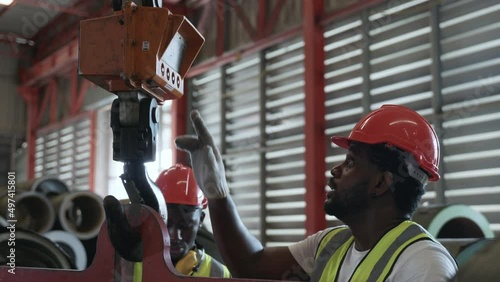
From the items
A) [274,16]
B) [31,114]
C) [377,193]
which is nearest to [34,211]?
[274,16]

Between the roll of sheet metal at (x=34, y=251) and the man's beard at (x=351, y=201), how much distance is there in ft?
5.85

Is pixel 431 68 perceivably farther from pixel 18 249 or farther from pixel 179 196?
pixel 18 249

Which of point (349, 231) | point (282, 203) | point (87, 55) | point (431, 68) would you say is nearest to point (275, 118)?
point (282, 203)

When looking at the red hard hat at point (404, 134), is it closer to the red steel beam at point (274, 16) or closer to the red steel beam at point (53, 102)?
the red steel beam at point (274, 16)

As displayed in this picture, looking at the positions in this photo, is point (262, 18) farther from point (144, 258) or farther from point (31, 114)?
point (31, 114)

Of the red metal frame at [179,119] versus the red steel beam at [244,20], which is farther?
the red metal frame at [179,119]

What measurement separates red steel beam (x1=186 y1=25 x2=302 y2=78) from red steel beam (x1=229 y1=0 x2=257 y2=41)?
0.48ft

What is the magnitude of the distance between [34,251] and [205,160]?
1.41m

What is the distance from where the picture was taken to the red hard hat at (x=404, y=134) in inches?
90.3

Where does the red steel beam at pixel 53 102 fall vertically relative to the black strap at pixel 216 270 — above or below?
above

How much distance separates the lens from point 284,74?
26.8 ft

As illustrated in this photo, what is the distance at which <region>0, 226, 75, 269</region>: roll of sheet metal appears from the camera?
133 inches

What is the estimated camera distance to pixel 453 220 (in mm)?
3912

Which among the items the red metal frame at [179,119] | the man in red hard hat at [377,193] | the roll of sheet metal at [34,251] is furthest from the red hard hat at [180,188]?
the red metal frame at [179,119]
